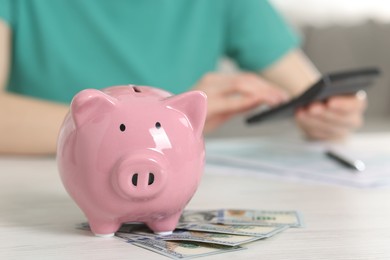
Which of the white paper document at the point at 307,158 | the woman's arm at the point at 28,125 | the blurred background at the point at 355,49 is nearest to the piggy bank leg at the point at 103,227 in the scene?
the white paper document at the point at 307,158

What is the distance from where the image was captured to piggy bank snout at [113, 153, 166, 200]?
0.50 m

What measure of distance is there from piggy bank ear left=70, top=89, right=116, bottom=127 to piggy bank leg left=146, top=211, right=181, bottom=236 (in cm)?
10

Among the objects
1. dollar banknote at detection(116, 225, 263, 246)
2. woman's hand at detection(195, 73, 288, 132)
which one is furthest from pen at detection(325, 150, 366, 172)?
dollar banknote at detection(116, 225, 263, 246)

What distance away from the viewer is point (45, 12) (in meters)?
1.25

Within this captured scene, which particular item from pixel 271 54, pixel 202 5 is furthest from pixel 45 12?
pixel 271 54

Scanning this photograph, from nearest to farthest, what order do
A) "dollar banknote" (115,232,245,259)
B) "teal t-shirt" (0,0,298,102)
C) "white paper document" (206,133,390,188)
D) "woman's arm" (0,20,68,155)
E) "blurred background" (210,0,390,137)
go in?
"dollar banknote" (115,232,245,259), "white paper document" (206,133,390,188), "woman's arm" (0,20,68,155), "teal t-shirt" (0,0,298,102), "blurred background" (210,0,390,137)

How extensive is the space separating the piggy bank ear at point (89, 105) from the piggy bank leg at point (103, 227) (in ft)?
0.27

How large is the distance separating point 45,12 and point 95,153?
805mm

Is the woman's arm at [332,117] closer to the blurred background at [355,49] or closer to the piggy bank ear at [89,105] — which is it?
the piggy bank ear at [89,105]

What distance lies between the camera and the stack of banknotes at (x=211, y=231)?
0.50 metres

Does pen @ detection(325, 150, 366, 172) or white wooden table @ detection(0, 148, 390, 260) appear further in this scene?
pen @ detection(325, 150, 366, 172)

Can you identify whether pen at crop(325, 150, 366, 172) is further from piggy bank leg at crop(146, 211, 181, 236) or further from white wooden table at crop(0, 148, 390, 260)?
piggy bank leg at crop(146, 211, 181, 236)

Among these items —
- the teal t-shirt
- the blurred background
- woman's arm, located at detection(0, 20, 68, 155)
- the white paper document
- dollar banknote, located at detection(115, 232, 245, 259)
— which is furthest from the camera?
the blurred background

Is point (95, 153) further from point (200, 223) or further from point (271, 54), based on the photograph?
point (271, 54)
